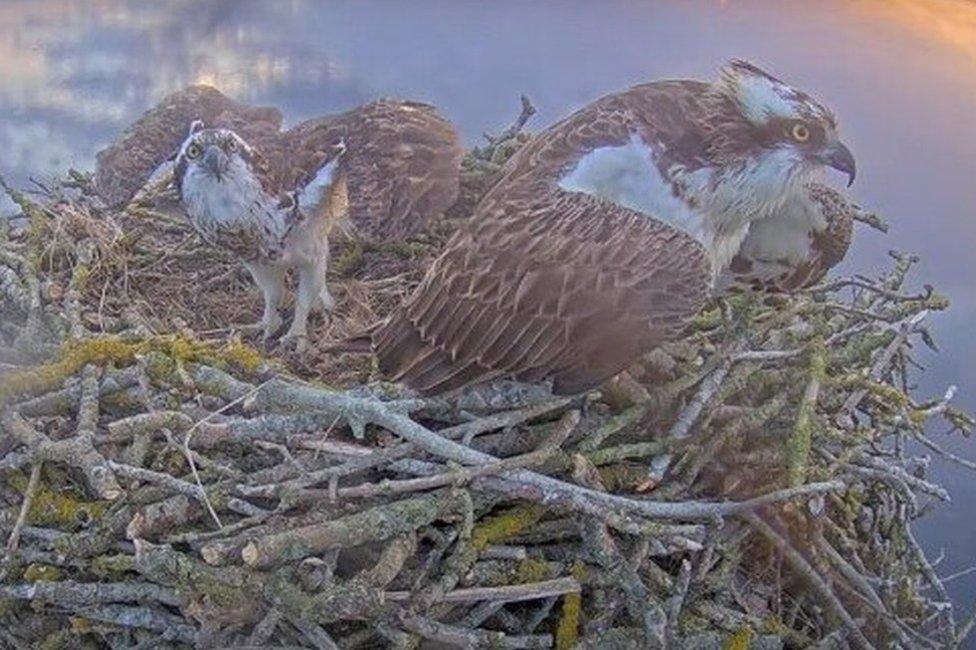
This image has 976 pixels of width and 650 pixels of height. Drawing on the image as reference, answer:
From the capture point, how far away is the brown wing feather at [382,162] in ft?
9.77

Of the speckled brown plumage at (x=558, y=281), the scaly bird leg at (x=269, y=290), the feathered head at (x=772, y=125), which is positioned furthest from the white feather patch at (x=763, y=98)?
the scaly bird leg at (x=269, y=290)

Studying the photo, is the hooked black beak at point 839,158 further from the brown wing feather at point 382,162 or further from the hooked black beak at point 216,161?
the hooked black beak at point 216,161

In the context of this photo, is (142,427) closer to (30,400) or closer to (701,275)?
(30,400)

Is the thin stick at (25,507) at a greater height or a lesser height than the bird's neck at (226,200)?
lesser

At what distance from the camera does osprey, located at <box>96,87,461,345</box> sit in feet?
9.34

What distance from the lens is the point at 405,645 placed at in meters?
2.21

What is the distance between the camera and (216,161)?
2.79 metres

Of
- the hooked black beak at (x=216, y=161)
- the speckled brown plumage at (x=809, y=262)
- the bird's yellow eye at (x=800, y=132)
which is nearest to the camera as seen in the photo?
the bird's yellow eye at (x=800, y=132)

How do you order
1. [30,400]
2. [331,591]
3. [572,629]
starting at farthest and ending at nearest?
1. [30,400]
2. [572,629]
3. [331,591]


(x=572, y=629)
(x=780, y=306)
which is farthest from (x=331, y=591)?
(x=780, y=306)

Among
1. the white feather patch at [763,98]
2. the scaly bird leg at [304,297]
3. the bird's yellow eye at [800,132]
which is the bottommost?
the scaly bird leg at [304,297]

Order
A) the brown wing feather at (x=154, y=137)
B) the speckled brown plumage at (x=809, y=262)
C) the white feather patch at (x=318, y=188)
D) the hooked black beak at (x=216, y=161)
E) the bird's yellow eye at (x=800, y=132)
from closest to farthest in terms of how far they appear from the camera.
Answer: the bird's yellow eye at (x=800, y=132) → the speckled brown plumage at (x=809, y=262) → the hooked black beak at (x=216, y=161) → the white feather patch at (x=318, y=188) → the brown wing feather at (x=154, y=137)

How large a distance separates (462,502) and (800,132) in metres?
0.89

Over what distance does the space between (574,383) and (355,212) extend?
859 millimetres
